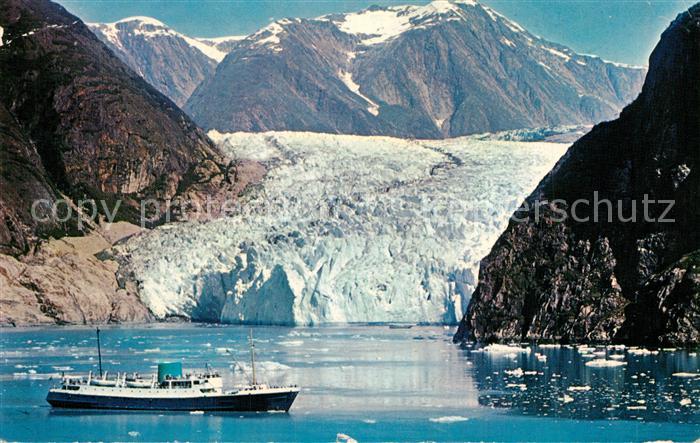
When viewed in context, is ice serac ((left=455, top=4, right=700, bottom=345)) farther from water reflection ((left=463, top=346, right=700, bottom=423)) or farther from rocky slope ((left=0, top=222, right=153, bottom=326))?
rocky slope ((left=0, top=222, right=153, bottom=326))

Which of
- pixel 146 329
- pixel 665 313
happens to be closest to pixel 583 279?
pixel 665 313

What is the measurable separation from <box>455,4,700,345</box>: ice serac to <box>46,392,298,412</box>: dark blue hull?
2613 cm

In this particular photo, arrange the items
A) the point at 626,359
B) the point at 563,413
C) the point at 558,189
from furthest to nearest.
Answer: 1. the point at 558,189
2. the point at 626,359
3. the point at 563,413

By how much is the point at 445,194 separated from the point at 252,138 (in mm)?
35083

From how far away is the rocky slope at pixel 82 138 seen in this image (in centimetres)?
11500

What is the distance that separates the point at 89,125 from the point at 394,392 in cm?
8051

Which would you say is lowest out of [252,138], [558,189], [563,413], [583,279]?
[563,413]

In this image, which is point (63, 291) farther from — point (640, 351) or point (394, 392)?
point (394, 392)

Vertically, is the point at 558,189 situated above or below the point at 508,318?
above

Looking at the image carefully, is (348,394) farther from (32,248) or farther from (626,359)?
(32,248)

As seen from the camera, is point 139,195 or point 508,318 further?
point 139,195

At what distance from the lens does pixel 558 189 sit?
79.7 m

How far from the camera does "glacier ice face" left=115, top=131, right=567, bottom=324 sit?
294 ft

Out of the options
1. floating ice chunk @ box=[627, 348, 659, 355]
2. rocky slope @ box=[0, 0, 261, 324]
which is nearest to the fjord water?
floating ice chunk @ box=[627, 348, 659, 355]
